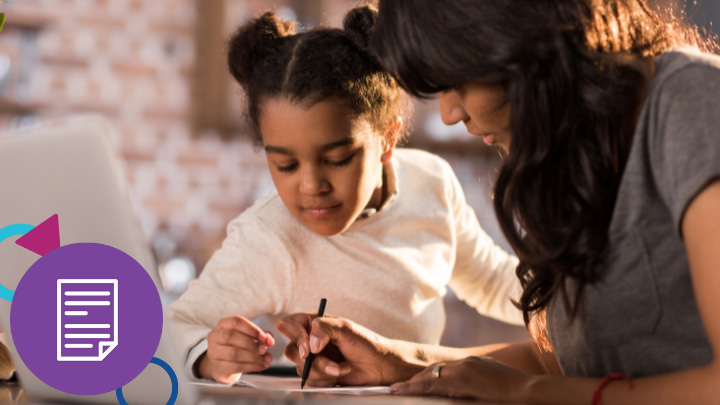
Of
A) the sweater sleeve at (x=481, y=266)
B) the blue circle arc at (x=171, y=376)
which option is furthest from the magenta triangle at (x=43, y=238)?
the sweater sleeve at (x=481, y=266)

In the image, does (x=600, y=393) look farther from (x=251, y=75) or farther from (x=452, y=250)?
(x=251, y=75)

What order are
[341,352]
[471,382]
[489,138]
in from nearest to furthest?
[471,382] < [489,138] < [341,352]

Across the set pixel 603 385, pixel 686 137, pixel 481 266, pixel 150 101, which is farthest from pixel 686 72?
pixel 150 101

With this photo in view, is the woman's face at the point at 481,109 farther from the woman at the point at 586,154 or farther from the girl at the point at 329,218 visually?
the girl at the point at 329,218

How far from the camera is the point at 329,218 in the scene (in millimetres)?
1154

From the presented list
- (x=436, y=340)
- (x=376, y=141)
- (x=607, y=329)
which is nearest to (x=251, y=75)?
(x=376, y=141)

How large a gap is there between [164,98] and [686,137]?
3.12 m

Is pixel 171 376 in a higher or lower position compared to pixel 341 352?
higher

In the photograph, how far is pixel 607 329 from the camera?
81cm

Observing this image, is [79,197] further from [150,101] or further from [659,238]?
[150,101]

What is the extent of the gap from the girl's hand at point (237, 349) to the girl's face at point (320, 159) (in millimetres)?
239

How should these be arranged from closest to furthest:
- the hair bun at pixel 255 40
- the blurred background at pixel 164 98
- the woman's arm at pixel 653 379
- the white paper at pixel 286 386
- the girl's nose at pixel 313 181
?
the woman's arm at pixel 653 379, the white paper at pixel 286 386, the girl's nose at pixel 313 181, the hair bun at pixel 255 40, the blurred background at pixel 164 98

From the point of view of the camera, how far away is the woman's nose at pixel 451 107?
0.87 meters

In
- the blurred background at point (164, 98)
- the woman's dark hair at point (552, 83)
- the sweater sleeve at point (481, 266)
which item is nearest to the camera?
the woman's dark hair at point (552, 83)
